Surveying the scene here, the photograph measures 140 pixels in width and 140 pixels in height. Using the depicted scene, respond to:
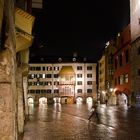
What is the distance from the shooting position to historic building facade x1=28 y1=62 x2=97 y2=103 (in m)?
133

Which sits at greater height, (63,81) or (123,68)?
(123,68)

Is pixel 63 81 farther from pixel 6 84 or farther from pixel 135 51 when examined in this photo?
pixel 6 84

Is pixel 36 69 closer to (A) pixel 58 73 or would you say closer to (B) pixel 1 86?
(A) pixel 58 73

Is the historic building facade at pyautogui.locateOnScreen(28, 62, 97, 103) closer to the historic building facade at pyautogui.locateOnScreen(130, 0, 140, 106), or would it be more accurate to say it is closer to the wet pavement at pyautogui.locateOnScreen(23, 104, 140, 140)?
the historic building facade at pyautogui.locateOnScreen(130, 0, 140, 106)

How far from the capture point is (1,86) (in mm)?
9578

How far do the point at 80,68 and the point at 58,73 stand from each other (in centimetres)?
811

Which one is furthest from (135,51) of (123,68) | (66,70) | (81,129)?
(66,70)

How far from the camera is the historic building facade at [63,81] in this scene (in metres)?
133

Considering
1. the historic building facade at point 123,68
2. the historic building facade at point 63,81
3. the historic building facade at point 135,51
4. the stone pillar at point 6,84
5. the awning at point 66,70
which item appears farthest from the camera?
the awning at point 66,70

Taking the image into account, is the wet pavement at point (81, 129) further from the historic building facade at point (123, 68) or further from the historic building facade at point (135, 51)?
the historic building facade at point (123, 68)

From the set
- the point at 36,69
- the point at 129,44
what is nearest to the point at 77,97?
the point at 36,69

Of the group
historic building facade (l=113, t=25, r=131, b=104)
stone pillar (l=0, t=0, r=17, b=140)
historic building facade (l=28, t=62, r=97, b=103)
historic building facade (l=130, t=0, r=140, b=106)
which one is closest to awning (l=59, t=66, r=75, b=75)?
historic building facade (l=28, t=62, r=97, b=103)

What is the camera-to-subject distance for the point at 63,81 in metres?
134

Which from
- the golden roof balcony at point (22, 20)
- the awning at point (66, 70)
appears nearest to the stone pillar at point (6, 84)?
the golden roof balcony at point (22, 20)
